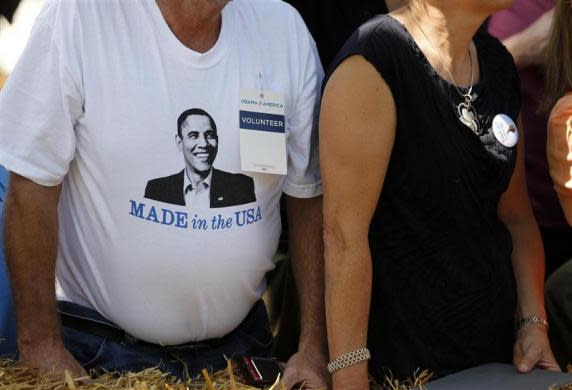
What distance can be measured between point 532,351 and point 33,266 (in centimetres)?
130

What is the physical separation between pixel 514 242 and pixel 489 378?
0.47 metres

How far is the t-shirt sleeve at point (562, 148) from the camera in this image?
8.90 feet

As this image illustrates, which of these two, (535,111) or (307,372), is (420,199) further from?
(535,111)

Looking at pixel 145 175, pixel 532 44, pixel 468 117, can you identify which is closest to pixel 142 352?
pixel 145 175

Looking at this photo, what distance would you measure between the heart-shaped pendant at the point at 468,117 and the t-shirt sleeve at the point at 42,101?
3.06 ft

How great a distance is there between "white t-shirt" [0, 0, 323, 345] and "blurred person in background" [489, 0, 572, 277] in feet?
2.93

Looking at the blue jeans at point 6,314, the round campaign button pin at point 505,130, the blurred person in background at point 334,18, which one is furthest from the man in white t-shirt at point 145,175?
the blurred person in background at point 334,18

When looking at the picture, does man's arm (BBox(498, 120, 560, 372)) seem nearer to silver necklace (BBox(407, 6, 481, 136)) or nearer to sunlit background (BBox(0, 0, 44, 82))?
silver necklace (BBox(407, 6, 481, 136))

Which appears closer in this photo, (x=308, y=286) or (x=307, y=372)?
(x=307, y=372)

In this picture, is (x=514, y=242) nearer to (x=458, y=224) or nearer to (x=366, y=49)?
(x=458, y=224)

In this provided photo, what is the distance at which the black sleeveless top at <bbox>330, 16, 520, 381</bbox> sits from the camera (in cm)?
244

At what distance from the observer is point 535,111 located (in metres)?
3.18

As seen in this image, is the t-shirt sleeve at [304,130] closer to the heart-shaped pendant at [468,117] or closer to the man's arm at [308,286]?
the man's arm at [308,286]

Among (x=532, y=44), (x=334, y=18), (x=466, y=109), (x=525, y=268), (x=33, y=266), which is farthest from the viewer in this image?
(x=334, y=18)
